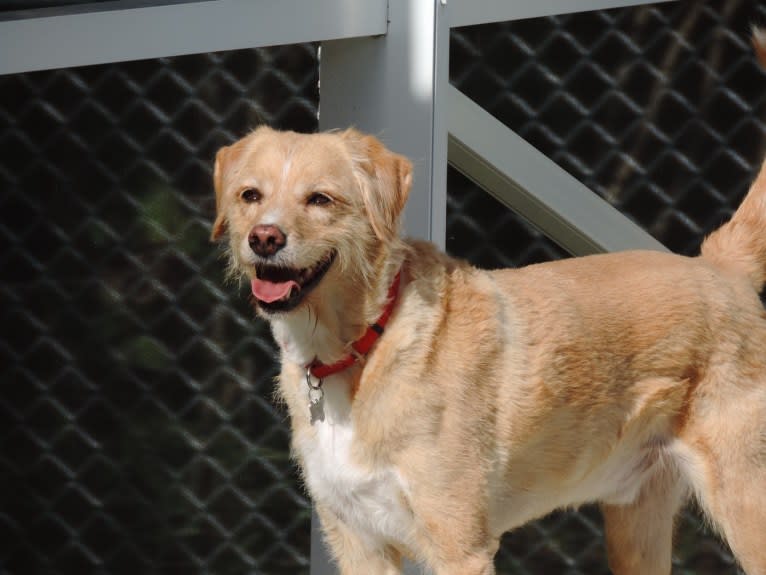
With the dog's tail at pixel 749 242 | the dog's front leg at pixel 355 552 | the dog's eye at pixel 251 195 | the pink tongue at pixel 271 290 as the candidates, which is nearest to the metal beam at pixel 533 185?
the dog's tail at pixel 749 242

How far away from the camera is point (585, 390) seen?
2.76m

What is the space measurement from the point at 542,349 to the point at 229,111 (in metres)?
1.70

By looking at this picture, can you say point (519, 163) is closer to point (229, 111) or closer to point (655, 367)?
point (655, 367)

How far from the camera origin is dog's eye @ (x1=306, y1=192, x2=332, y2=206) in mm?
2533

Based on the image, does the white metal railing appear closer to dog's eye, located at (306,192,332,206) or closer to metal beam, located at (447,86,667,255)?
metal beam, located at (447,86,667,255)

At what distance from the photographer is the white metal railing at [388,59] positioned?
9.95 feet

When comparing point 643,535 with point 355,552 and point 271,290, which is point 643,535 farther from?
point 271,290

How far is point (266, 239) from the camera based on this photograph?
7.86 feet

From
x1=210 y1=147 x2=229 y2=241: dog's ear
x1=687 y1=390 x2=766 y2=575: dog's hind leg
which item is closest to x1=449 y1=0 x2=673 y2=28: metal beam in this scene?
x1=210 y1=147 x2=229 y2=241: dog's ear

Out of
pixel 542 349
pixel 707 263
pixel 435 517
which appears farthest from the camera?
pixel 707 263

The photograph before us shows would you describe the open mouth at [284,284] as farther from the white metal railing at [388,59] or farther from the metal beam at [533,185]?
the metal beam at [533,185]

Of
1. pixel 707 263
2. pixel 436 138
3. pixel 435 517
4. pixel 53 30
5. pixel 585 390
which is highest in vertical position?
pixel 53 30

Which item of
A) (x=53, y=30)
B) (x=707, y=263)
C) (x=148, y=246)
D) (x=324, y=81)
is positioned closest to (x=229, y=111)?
(x=148, y=246)

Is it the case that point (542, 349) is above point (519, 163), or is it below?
below
